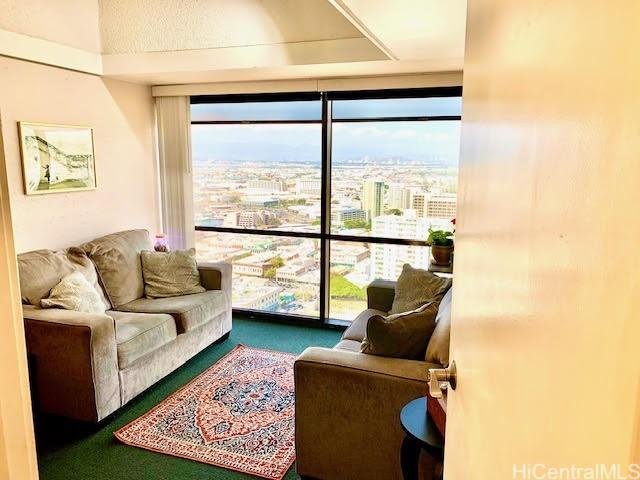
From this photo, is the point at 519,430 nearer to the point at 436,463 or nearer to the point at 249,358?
the point at 436,463

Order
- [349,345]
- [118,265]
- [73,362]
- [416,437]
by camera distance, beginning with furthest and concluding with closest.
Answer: [118,265] → [349,345] → [73,362] → [416,437]

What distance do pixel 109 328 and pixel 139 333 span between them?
327 millimetres

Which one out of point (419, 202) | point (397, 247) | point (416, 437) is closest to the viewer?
point (416, 437)

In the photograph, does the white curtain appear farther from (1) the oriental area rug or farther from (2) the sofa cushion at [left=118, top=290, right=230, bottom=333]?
(1) the oriental area rug

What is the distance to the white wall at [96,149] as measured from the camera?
3.43m

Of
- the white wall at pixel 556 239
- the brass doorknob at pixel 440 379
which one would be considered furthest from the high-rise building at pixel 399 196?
the white wall at pixel 556 239

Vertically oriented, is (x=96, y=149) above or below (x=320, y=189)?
above

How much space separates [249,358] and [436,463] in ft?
7.04

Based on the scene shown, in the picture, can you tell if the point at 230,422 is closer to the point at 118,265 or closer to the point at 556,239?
the point at 118,265

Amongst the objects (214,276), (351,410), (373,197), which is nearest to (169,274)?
(214,276)

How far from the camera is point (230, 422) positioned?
9.68 feet

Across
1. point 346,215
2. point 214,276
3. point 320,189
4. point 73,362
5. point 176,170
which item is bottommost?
point 73,362

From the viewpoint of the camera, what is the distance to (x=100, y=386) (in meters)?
2.78

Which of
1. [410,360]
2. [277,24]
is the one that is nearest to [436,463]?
[410,360]
